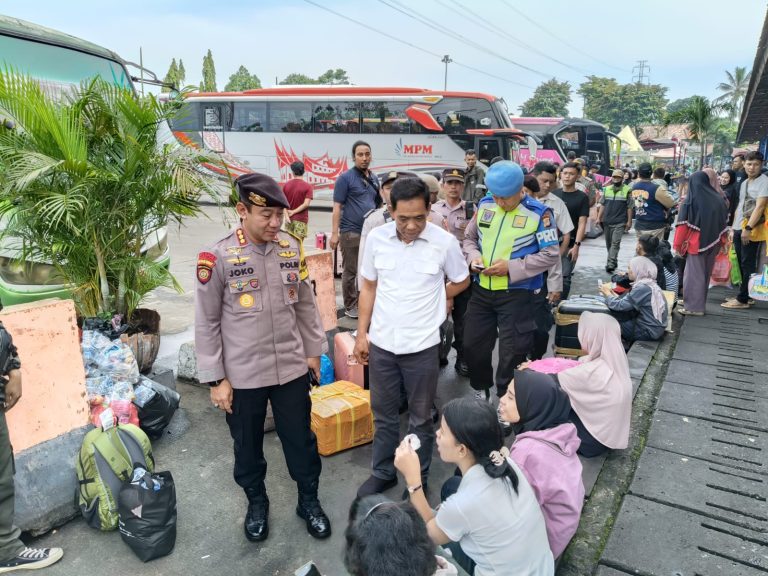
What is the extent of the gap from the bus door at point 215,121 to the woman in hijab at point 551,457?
16622 mm

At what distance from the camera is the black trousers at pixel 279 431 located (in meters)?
2.54

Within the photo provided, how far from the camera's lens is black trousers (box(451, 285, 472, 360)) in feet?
14.6

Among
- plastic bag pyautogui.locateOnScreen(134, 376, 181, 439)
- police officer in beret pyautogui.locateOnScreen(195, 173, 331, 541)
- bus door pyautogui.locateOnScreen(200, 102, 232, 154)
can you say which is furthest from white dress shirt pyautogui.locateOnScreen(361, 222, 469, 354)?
bus door pyautogui.locateOnScreen(200, 102, 232, 154)

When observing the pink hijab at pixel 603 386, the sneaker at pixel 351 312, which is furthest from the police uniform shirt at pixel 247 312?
the sneaker at pixel 351 312

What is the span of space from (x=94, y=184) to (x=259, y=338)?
2.02 meters

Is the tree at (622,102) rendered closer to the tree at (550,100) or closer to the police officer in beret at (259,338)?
the tree at (550,100)

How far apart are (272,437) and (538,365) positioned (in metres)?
1.82

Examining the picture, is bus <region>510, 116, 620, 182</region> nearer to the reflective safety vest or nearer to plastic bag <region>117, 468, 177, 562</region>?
the reflective safety vest

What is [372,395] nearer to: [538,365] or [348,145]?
[538,365]

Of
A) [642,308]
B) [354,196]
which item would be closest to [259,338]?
[354,196]

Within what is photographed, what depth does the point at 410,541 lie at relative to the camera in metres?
1.43

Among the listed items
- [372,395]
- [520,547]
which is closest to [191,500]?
[372,395]

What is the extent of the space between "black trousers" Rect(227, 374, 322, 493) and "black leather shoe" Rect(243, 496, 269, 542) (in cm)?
9

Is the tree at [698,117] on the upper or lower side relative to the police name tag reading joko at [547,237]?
upper
